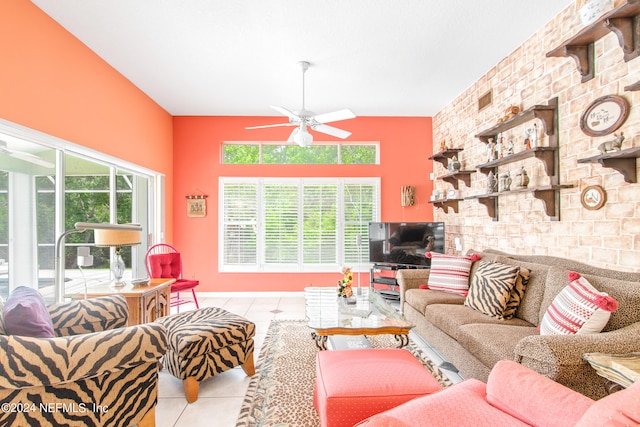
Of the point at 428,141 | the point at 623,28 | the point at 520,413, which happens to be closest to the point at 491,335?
the point at 520,413

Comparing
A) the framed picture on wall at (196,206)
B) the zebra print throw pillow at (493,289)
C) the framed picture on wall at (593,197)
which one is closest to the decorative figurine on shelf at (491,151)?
the framed picture on wall at (593,197)

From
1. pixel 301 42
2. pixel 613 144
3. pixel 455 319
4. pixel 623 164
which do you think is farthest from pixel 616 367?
pixel 301 42

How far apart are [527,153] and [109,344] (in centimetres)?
344

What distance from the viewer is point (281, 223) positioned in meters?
5.25

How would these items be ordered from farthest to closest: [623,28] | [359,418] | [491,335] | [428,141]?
[428,141]
[491,335]
[623,28]
[359,418]

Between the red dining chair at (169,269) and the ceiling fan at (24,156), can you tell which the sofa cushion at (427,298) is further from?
the ceiling fan at (24,156)

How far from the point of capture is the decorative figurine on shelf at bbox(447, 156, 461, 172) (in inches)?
170

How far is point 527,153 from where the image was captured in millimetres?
2873

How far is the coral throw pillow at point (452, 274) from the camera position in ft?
11.2

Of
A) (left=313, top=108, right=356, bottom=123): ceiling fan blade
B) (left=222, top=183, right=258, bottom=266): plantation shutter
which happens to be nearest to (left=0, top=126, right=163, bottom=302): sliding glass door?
(left=222, top=183, right=258, bottom=266): plantation shutter

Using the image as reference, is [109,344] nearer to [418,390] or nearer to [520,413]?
[418,390]

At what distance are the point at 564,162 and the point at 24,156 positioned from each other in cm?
456

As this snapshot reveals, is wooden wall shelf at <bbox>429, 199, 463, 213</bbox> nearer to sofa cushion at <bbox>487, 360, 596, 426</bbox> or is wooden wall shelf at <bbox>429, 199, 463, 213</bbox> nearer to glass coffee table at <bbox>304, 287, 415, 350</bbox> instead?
glass coffee table at <bbox>304, 287, 415, 350</bbox>

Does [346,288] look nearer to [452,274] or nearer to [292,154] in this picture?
[452,274]
